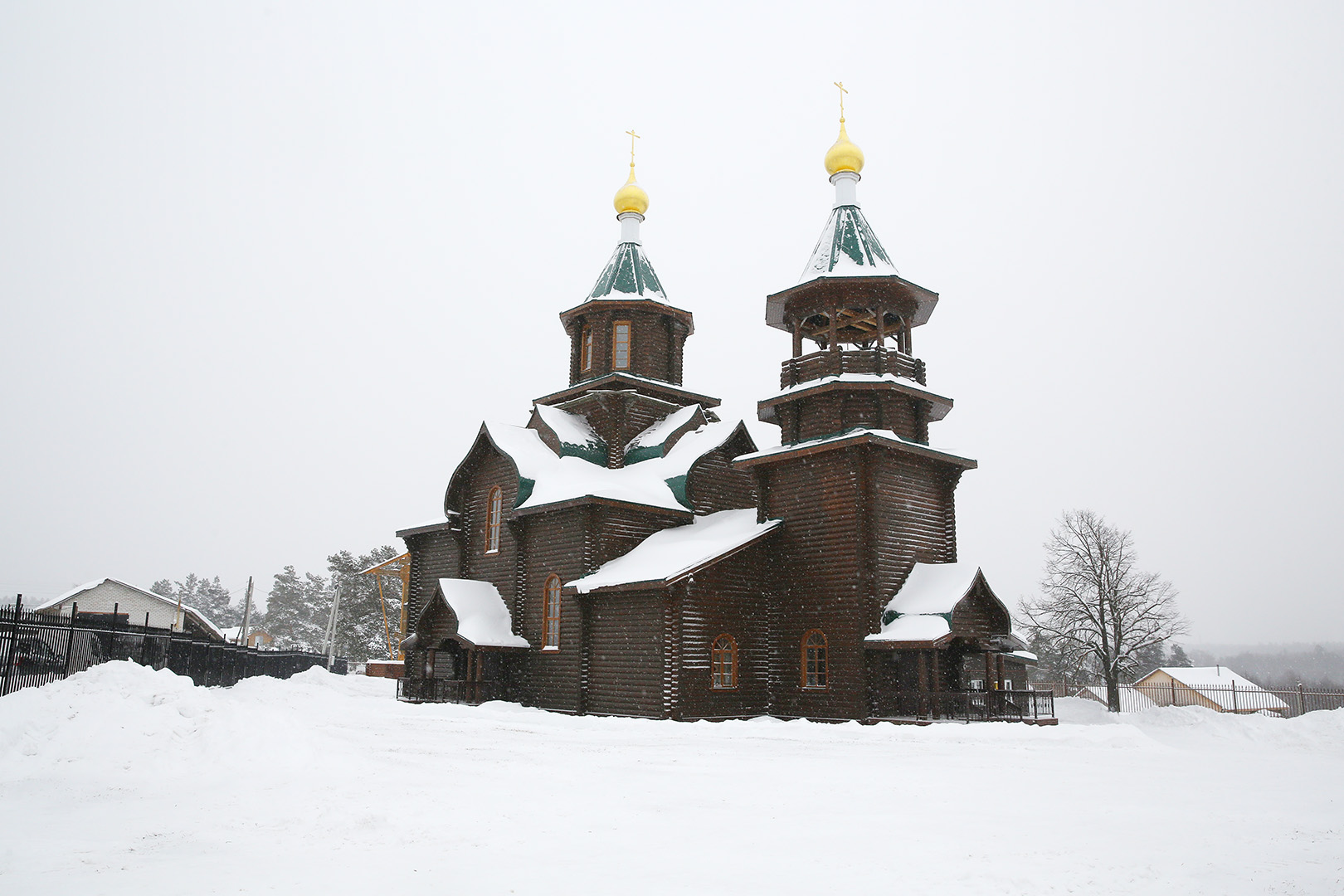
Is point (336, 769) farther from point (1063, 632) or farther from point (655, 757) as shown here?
point (1063, 632)

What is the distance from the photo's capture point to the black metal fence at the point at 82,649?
13594 mm

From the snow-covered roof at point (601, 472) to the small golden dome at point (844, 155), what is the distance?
720 centimetres

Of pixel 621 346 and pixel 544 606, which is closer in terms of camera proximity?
pixel 544 606

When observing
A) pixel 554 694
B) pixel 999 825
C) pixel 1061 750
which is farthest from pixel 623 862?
pixel 554 694

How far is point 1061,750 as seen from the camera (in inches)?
591

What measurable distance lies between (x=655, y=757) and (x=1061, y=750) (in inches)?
267

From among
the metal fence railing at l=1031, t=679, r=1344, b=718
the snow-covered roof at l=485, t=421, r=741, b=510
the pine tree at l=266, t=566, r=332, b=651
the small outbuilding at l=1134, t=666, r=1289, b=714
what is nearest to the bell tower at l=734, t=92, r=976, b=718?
the snow-covered roof at l=485, t=421, r=741, b=510

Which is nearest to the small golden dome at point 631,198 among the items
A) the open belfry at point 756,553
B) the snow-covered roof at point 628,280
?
the snow-covered roof at point 628,280

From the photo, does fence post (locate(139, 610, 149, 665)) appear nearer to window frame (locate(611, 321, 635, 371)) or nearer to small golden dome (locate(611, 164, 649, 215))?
window frame (locate(611, 321, 635, 371))

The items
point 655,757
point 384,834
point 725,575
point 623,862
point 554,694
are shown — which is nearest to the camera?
point 623,862

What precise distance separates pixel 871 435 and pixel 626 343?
1041 cm

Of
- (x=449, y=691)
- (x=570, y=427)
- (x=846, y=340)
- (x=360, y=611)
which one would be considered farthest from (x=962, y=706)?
(x=360, y=611)

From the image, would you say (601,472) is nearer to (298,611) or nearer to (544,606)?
(544,606)

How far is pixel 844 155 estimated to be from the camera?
23688 mm
